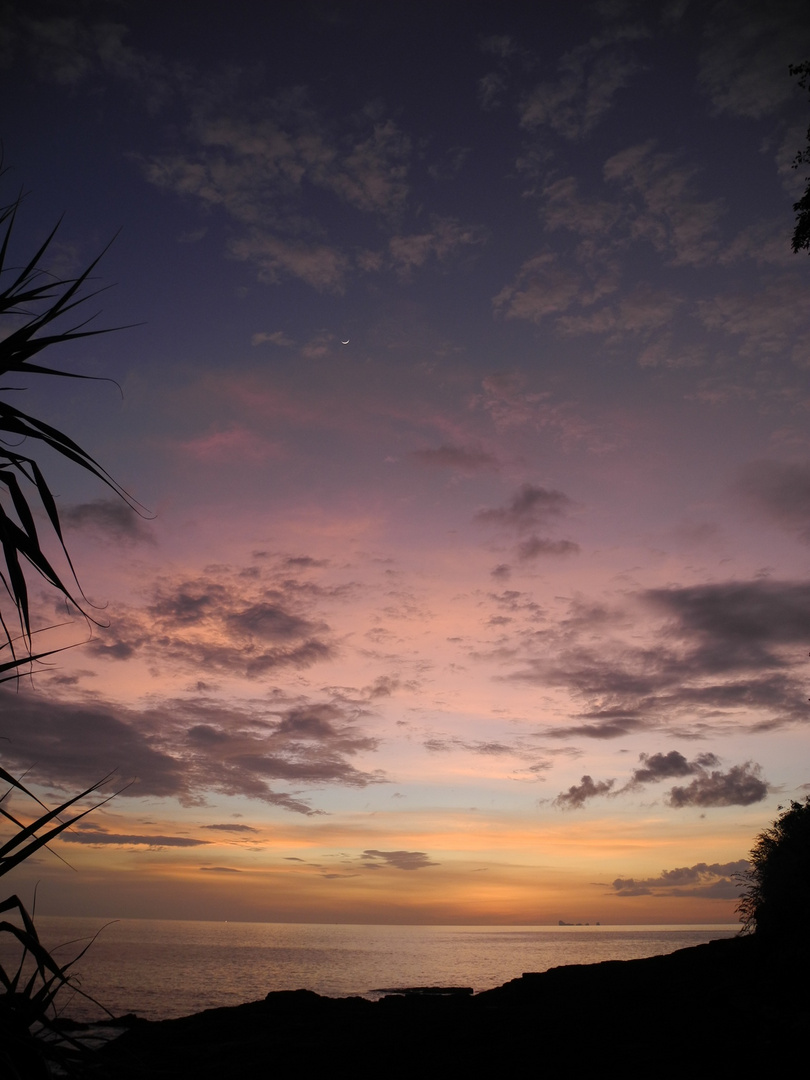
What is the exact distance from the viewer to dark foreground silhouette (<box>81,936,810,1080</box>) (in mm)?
11578

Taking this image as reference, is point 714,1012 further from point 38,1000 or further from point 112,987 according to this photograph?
point 112,987

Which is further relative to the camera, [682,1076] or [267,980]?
[267,980]

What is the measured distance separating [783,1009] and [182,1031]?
18370 millimetres

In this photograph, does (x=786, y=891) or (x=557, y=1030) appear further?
(x=786, y=891)

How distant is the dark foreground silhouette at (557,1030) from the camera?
11.6 metres

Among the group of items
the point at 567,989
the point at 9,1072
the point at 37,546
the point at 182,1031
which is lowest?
the point at 182,1031

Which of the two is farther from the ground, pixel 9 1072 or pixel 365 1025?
pixel 9 1072

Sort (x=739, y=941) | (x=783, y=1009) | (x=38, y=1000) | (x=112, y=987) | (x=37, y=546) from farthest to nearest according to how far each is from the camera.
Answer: (x=112, y=987), (x=739, y=941), (x=783, y=1009), (x=37, y=546), (x=38, y=1000)

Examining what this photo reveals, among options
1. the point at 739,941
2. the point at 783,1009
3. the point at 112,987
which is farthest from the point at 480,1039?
the point at 112,987

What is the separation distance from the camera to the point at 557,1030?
1463 cm

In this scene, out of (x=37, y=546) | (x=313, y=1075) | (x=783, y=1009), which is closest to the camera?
(x=37, y=546)

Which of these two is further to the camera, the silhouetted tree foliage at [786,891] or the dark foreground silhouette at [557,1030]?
the silhouetted tree foliage at [786,891]

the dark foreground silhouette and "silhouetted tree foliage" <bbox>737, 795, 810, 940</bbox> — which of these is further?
"silhouetted tree foliage" <bbox>737, 795, 810, 940</bbox>

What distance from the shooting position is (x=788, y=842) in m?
27.0
